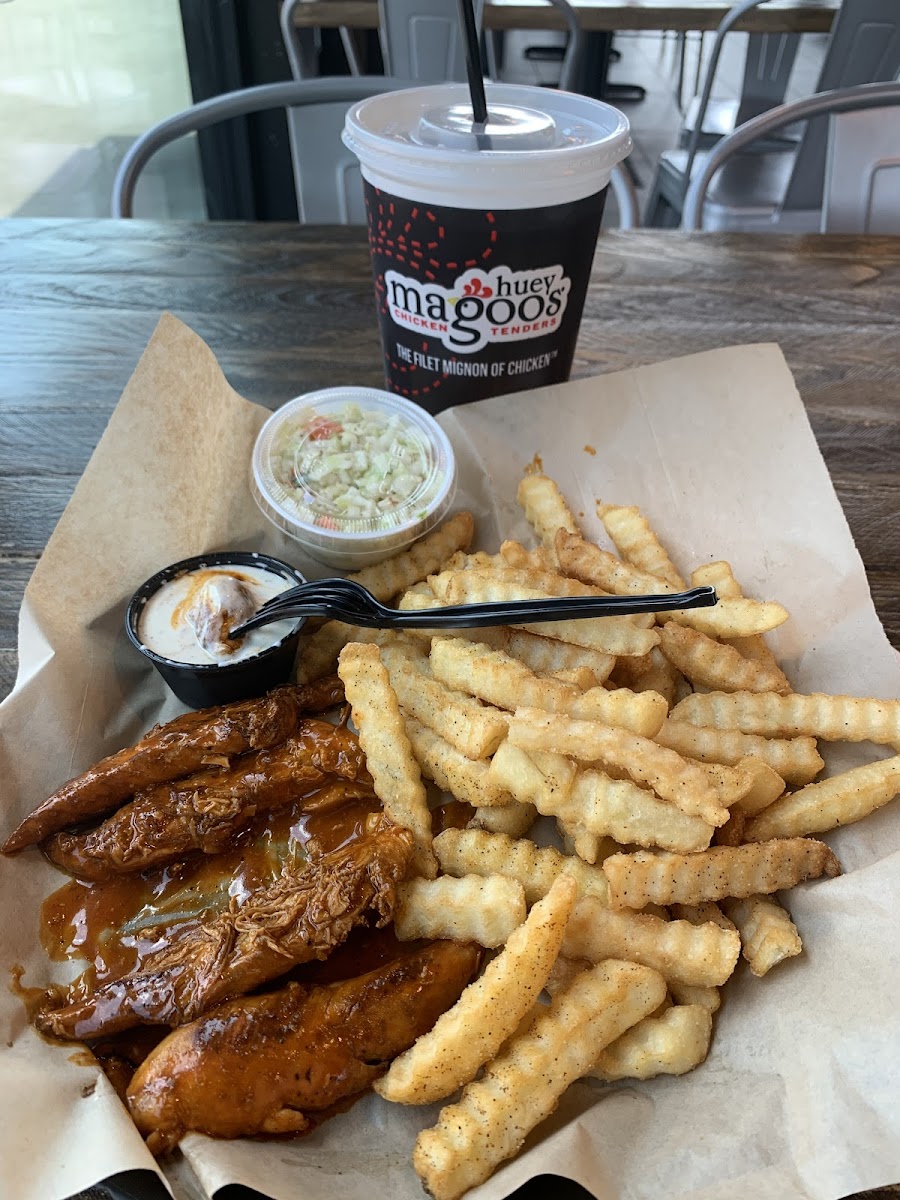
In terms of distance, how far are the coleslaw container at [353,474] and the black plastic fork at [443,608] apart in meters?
0.20

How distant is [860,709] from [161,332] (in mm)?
1735

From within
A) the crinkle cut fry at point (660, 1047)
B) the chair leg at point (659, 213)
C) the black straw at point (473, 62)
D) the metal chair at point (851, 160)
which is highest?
the black straw at point (473, 62)

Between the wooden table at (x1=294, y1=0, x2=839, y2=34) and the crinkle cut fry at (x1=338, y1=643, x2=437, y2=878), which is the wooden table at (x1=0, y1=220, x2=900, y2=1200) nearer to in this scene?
the crinkle cut fry at (x1=338, y1=643, x2=437, y2=878)

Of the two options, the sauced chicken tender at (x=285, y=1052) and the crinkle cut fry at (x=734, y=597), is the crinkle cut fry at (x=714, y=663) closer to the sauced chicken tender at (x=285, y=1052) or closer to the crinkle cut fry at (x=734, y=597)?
the crinkle cut fry at (x=734, y=597)

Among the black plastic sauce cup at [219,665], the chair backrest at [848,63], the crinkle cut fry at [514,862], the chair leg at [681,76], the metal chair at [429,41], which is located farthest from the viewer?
the chair leg at [681,76]

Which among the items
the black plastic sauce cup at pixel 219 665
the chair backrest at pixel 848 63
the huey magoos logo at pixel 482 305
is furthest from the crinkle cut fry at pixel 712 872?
the chair backrest at pixel 848 63

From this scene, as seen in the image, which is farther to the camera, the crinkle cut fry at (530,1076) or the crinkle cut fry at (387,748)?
the crinkle cut fry at (387,748)

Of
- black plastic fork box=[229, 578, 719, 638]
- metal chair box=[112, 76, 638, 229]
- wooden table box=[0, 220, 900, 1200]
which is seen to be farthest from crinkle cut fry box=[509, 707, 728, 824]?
metal chair box=[112, 76, 638, 229]

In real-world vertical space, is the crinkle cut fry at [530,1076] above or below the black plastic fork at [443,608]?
below

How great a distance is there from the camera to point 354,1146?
1411 mm

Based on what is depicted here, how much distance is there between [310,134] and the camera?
12.6 feet

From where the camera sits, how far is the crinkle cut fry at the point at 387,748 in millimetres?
1641

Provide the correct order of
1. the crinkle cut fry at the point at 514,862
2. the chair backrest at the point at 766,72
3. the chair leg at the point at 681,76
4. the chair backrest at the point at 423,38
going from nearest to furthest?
the crinkle cut fry at the point at 514,862 → the chair backrest at the point at 423,38 → the chair backrest at the point at 766,72 → the chair leg at the point at 681,76

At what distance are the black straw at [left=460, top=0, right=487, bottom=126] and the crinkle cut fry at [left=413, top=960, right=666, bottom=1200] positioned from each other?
188 cm
